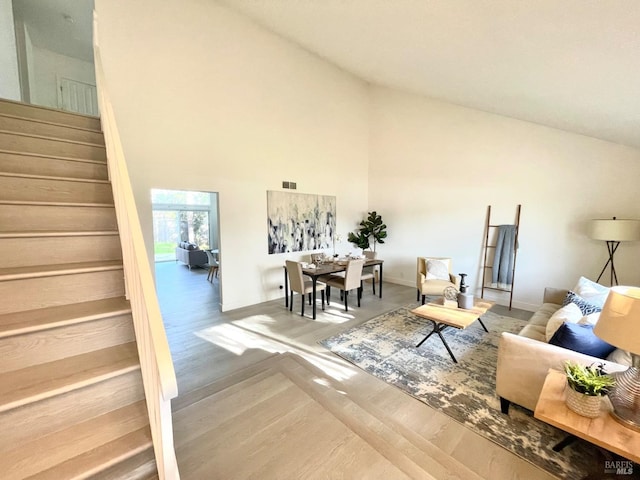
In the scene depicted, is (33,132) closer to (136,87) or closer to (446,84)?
(136,87)

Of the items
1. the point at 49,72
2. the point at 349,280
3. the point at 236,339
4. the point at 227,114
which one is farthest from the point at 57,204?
the point at 49,72

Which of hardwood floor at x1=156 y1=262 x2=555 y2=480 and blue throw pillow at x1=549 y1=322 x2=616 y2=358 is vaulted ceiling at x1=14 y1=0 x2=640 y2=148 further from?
hardwood floor at x1=156 y1=262 x2=555 y2=480

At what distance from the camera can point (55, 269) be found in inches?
61.2

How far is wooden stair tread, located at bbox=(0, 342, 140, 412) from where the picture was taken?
1.11m

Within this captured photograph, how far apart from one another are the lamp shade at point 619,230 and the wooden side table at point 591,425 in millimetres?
2961

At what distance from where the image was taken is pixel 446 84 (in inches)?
146

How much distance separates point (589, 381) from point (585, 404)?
13 centimetres

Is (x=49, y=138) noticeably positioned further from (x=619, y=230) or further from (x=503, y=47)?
(x=619, y=230)

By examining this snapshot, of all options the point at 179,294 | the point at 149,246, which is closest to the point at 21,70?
the point at 149,246

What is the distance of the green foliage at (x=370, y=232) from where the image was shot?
21.3 ft

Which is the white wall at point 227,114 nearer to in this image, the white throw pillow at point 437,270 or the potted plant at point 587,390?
the white throw pillow at point 437,270

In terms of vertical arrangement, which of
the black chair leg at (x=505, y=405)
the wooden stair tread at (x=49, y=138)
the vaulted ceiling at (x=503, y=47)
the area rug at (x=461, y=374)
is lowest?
the area rug at (x=461, y=374)

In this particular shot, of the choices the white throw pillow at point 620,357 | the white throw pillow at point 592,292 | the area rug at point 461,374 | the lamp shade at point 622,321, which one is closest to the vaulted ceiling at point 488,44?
the lamp shade at point 622,321

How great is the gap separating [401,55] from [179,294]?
5879 millimetres
